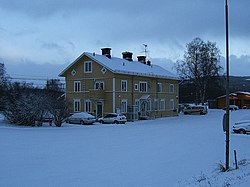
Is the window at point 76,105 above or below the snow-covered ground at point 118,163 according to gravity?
above

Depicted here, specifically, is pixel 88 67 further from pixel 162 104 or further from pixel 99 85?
pixel 162 104

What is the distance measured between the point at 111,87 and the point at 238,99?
1981 inches

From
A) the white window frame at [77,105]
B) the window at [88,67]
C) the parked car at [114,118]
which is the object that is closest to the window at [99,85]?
the window at [88,67]

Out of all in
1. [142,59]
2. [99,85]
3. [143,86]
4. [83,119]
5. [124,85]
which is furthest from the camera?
[142,59]

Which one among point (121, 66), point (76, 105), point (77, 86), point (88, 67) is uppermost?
point (121, 66)

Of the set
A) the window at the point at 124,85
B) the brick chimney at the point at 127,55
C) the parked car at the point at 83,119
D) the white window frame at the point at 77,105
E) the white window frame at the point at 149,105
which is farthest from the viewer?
the brick chimney at the point at 127,55

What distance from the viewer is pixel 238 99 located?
8131 cm

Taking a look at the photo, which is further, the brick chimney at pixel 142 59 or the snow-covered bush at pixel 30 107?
the brick chimney at pixel 142 59

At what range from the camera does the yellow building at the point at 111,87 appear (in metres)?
41.6

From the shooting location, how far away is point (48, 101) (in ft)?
106

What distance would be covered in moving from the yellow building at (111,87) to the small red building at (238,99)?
34.7 meters

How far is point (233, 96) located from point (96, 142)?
221 feet

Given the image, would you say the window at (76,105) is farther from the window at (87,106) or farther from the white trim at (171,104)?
the white trim at (171,104)

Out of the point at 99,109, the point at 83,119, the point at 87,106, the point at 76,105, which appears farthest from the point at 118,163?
the point at 76,105
